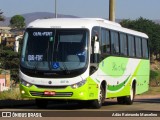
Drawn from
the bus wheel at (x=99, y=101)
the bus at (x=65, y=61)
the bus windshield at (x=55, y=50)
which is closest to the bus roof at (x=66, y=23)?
the bus at (x=65, y=61)

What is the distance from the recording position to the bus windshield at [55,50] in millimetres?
21734

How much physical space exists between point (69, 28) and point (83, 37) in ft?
2.11

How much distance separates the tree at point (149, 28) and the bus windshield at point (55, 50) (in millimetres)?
137949

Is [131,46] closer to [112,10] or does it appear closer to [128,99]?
[128,99]

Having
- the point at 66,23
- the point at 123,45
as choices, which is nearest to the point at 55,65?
the point at 66,23

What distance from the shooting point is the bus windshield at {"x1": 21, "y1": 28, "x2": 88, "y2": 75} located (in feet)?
71.3

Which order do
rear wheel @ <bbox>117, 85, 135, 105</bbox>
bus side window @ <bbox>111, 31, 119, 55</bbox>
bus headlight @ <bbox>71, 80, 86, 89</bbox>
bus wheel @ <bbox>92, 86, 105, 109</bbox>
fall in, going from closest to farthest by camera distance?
bus headlight @ <bbox>71, 80, 86, 89</bbox> → bus wheel @ <bbox>92, 86, 105, 109</bbox> → bus side window @ <bbox>111, 31, 119, 55</bbox> → rear wheel @ <bbox>117, 85, 135, 105</bbox>

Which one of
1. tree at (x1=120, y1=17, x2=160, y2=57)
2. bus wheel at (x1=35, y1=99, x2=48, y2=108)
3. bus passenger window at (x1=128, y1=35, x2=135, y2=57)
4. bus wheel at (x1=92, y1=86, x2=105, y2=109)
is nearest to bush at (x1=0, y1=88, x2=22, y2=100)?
bus passenger window at (x1=128, y1=35, x2=135, y2=57)

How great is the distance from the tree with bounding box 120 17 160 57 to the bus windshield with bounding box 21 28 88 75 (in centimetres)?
13795

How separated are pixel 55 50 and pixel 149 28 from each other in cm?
14226

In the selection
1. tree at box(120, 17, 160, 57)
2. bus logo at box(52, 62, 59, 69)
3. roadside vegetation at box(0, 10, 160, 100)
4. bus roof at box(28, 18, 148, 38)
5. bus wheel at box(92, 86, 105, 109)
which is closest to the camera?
bus logo at box(52, 62, 59, 69)

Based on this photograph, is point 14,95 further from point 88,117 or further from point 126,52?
point 88,117

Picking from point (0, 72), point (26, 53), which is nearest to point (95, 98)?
point (26, 53)

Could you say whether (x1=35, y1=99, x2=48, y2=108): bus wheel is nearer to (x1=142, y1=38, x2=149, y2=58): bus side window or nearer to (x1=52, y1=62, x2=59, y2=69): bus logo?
(x1=52, y1=62, x2=59, y2=69): bus logo
